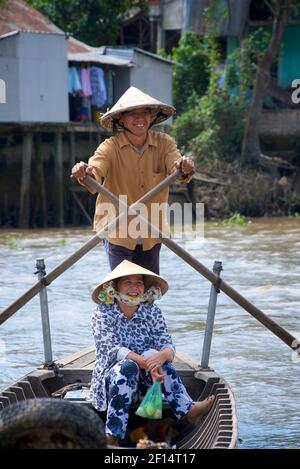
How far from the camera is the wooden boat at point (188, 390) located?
4.12 meters

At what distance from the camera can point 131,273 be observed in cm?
428

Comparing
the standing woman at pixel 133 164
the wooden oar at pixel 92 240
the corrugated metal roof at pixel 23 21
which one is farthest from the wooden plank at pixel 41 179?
the wooden oar at pixel 92 240

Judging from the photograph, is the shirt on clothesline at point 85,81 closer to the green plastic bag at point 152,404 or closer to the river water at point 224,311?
the river water at point 224,311

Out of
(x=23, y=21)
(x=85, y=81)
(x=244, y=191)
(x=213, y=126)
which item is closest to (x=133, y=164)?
(x=85, y=81)

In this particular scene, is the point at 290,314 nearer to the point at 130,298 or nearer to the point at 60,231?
the point at 130,298

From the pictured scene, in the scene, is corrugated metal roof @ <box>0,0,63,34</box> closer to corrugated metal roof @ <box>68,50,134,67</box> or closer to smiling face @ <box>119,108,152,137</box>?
corrugated metal roof @ <box>68,50,134,67</box>

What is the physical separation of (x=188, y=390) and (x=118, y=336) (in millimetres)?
681

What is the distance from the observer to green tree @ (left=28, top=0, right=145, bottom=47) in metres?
20.1

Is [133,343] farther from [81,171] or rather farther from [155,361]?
[81,171]

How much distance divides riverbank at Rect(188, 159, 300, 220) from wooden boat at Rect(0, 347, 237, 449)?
12.1 m

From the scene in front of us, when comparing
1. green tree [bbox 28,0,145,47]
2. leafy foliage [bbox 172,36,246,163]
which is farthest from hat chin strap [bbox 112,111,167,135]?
green tree [bbox 28,0,145,47]

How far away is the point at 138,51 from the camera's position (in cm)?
1753
